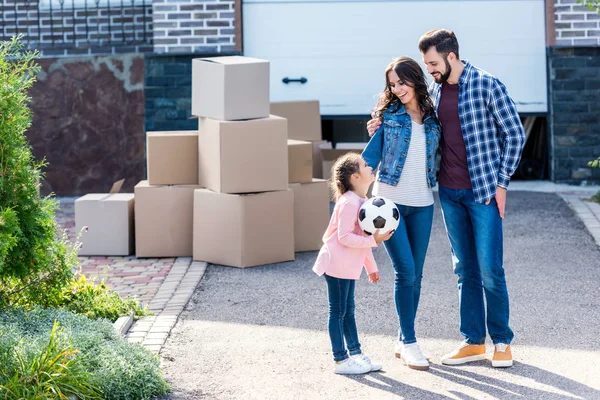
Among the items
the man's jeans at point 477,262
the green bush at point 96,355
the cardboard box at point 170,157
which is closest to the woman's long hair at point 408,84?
the man's jeans at point 477,262

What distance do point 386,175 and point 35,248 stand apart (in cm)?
186

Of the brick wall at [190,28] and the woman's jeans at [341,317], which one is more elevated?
the brick wall at [190,28]

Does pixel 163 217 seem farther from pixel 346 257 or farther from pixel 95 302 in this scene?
pixel 346 257

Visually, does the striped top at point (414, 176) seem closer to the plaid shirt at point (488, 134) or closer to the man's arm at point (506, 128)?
the plaid shirt at point (488, 134)

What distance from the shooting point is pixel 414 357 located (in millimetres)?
5273

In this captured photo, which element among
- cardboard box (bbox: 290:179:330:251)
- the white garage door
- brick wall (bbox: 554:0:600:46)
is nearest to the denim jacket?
cardboard box (bbox: 290:179:330:251)

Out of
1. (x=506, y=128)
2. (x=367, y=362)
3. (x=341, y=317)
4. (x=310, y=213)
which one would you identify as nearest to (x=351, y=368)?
(x=367, y=362)

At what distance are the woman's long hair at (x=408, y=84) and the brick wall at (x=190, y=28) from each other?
6.49m

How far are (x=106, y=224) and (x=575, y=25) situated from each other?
588 centimetres

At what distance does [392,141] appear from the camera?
5.23 m

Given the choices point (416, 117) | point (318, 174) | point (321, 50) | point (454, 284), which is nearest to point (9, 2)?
point (321, 50)

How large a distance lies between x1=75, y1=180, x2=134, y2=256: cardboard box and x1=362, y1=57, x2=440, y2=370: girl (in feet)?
11.7

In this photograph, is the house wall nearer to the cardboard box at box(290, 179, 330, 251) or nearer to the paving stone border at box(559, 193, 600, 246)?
the paving stone border at box(559, 193, 600, 246)

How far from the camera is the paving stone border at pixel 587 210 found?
8.93m
